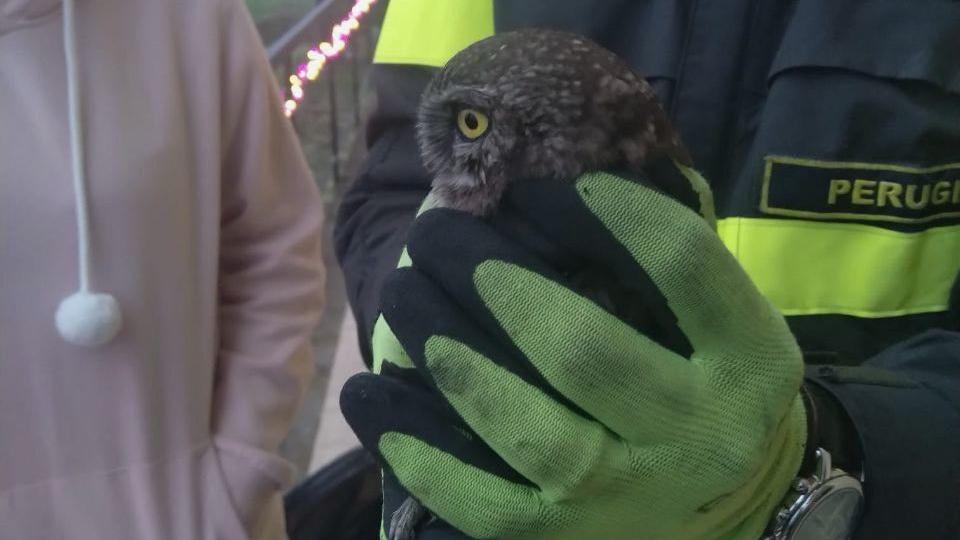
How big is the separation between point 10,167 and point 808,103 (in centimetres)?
62

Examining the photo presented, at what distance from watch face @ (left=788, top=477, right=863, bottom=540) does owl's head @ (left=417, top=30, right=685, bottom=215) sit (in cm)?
21

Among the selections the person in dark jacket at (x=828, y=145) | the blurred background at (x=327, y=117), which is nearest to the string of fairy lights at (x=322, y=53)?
the blurred background at (x=327, y=117)

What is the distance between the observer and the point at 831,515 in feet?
1.69

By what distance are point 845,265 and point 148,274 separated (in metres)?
0.58

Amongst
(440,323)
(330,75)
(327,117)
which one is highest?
(440,323)

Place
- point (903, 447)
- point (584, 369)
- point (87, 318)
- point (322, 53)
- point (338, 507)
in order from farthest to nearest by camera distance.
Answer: point (322, 53) → point (338, 507) → point (87, 318) → point (903, 447) → point (584, 369)

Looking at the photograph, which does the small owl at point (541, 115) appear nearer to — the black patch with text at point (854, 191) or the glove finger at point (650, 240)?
the glove finger at point (650, 240)

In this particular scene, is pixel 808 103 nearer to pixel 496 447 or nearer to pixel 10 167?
pixel 496 447

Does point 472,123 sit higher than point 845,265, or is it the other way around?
point 472,123

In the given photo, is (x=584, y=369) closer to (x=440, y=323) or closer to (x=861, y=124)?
(x=440, y=323)

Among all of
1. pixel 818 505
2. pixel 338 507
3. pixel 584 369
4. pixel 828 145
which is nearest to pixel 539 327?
pixel 584 369

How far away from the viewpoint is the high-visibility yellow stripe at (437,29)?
69 cm

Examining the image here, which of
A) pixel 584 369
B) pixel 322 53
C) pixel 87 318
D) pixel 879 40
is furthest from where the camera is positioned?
pixel 322 53

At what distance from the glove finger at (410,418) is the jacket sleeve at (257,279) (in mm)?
441
